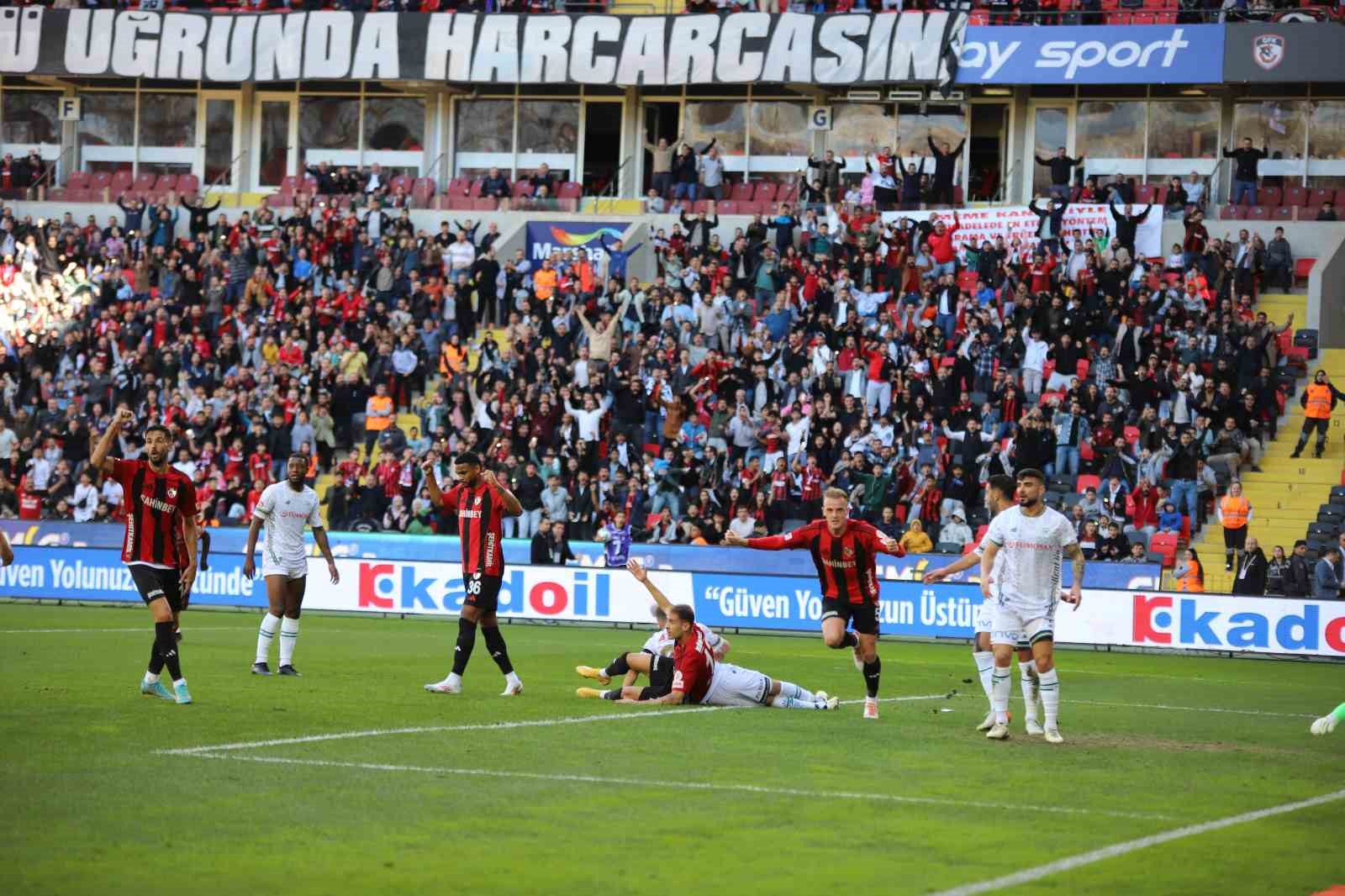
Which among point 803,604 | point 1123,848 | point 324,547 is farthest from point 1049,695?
point 803,604

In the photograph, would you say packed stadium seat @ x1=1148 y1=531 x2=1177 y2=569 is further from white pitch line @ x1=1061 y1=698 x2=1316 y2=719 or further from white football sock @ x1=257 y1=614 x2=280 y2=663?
white football sock @ x1=257 y1=614 x2=280 y2=663

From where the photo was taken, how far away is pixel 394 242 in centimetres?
4388

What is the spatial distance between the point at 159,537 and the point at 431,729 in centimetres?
338

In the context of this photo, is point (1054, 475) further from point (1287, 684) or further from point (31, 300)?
point (31, 300)

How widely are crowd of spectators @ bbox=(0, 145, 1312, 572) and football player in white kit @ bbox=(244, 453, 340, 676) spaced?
1295cm

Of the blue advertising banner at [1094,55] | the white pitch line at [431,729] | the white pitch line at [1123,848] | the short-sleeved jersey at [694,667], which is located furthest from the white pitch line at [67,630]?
the blue advertising banner at [1094,55]

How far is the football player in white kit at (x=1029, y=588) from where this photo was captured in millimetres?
15602

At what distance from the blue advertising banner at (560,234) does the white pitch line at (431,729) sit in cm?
2975

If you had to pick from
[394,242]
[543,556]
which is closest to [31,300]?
Result: [394,242]

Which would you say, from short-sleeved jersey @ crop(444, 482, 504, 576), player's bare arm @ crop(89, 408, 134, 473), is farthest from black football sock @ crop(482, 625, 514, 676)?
player's bare arm @ crop(89, 408, 134, 473)

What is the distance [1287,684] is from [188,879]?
17821mm

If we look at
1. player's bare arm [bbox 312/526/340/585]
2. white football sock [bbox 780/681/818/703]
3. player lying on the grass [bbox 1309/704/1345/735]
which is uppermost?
player's bare arm [bbox 312/526/340/585]

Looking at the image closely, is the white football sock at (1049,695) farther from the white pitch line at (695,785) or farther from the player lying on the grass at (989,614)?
the white pitch line at (695,785)

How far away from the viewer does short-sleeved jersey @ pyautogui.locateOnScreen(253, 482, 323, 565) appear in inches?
811
